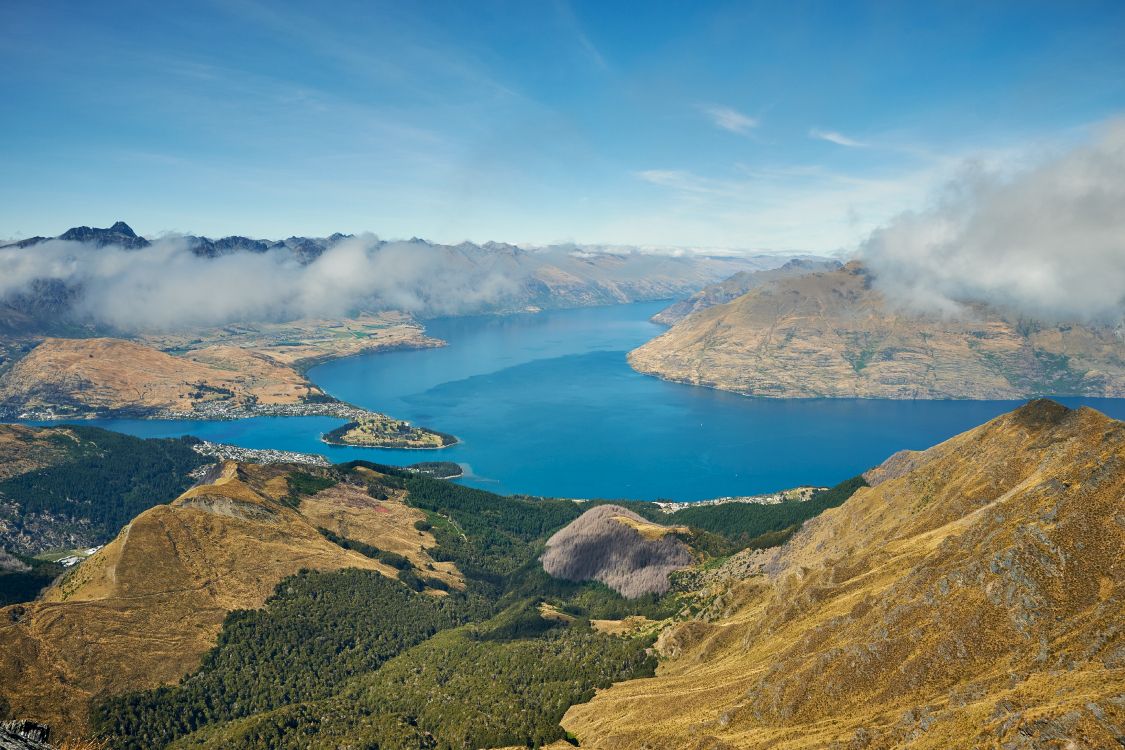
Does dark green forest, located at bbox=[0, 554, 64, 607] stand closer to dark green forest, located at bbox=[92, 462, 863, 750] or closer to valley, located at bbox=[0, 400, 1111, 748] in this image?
valley, located at bbox=[0, 400, 1111, 748]

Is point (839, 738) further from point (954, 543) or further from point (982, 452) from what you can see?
point (982, 452)

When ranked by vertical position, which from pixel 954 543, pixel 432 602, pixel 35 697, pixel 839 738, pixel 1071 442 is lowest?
pixel 432 602

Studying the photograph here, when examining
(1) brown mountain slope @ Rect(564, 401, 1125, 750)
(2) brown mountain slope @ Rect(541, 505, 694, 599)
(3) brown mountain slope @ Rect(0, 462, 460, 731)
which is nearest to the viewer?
(1) brown mountain slope @ Rect(564, 401, 1125, 750)

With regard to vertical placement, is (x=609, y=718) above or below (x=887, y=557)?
below

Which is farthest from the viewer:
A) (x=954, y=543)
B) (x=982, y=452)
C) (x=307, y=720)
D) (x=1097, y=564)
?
(x=982, y=452)

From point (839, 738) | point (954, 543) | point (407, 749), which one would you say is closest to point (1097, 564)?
point (954, 543)

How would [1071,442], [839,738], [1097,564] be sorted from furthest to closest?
[1071,442] < [1097,564] < [839,738]

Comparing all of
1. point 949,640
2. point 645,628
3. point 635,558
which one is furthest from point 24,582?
point 949,640

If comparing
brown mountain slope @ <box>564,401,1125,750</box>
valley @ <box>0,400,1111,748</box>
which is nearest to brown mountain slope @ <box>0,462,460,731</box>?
valley @ <box>0,400,1111,748</box>
